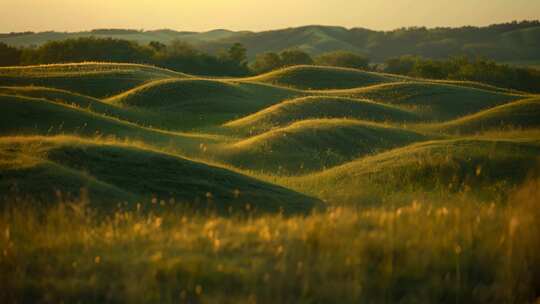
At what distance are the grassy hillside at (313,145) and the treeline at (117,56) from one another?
5665 cm

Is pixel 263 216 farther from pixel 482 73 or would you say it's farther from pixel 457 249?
pixel 482 73

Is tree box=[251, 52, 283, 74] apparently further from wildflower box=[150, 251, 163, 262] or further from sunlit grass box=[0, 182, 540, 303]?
wildflower box=[150, 251, 163, 262]

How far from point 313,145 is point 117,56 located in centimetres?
6108

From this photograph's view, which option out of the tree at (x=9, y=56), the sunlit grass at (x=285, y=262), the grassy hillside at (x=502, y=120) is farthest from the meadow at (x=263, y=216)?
the tree at (x=9, y=56)

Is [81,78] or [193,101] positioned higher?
[81,78]

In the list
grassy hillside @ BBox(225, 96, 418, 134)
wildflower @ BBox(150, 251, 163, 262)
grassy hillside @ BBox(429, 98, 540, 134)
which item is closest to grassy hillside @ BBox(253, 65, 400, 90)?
grassy hillside @ BBox(225, 96, 418, 134)

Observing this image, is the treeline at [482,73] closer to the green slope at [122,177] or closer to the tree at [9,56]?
the tree at [9,56]

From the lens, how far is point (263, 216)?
1058 centimetres

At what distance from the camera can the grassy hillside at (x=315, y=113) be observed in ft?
123

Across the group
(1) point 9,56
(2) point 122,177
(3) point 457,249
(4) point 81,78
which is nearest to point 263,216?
(3) point 457,249

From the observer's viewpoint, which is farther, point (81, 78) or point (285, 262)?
point (81, 78)

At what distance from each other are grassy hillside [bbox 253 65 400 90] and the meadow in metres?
28.5

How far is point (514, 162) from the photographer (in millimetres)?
21906

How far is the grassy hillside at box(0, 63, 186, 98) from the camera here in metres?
51.0
